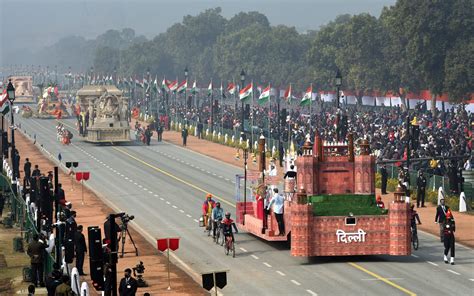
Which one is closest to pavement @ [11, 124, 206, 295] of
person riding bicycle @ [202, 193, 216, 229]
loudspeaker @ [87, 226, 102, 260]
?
person riding bicycle @ [202, 193, 216, 229]

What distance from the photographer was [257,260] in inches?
1644

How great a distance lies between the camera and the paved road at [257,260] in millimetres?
36719

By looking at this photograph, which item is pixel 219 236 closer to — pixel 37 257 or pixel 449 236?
pixel 449 236

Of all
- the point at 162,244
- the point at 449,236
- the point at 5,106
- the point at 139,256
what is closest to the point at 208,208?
the point at 139,256

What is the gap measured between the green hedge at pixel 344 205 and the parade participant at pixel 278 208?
1.23 meters

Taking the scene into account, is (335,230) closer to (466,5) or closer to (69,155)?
(69,155)

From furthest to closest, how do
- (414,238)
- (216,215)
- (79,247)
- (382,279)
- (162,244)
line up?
1. (216,215)
2. (414,238)
3. (162,244)
4. (79,247)
5. (382,279)

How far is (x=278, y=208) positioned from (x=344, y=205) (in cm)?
261

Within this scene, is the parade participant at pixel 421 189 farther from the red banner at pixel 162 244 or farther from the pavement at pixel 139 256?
the red banner at pixel 162 244

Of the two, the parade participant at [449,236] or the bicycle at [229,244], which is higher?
the parade participant at [449,236]

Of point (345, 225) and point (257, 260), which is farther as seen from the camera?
point (257, 260)

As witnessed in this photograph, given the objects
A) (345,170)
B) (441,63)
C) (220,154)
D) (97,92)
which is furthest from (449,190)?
(441,63)

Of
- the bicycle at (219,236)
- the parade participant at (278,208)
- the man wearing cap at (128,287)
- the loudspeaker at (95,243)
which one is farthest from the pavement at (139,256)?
the loudspeaker at (95,243)

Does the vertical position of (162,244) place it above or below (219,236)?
above
